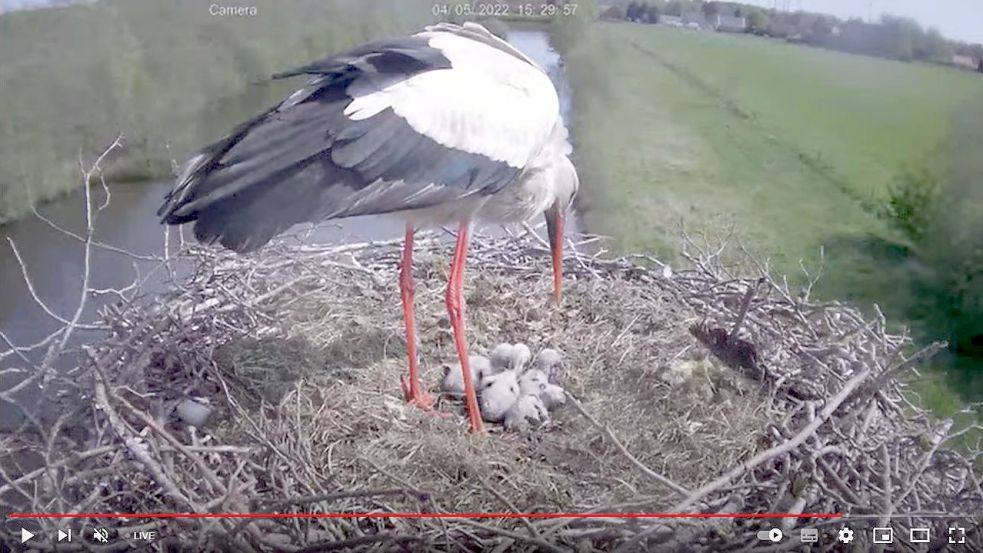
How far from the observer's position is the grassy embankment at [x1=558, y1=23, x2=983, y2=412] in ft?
4.29

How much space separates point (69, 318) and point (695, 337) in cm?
108

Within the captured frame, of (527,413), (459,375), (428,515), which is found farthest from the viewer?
(459,375)

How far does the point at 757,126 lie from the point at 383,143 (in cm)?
58

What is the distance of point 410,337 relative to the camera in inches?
60.2

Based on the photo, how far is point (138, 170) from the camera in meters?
1.40

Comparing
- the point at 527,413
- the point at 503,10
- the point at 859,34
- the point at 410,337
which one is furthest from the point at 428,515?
the point at 859,34

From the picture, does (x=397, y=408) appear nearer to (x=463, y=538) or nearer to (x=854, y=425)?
(x=463, y=538)

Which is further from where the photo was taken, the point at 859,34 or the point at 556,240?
the point at 556,240

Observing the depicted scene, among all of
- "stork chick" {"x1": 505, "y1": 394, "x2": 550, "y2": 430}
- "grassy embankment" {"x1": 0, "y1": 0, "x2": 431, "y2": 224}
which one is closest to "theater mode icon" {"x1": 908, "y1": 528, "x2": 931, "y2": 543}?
"stork chick" {"x1": 505, "y1": 394, "x2": 550, "y2": 430}

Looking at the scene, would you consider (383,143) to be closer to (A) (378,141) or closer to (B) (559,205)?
(A) (378,141)

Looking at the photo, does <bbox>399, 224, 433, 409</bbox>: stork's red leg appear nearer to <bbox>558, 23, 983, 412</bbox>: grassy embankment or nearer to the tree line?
<bbox>558, 23, 983, 412</bbox>: grassy embankment

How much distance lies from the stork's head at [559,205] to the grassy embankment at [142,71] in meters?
0.32

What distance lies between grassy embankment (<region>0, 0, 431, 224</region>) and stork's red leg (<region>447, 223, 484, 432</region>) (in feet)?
1.19

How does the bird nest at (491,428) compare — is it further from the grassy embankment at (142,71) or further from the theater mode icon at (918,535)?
the grassy embankment at (142,71)
